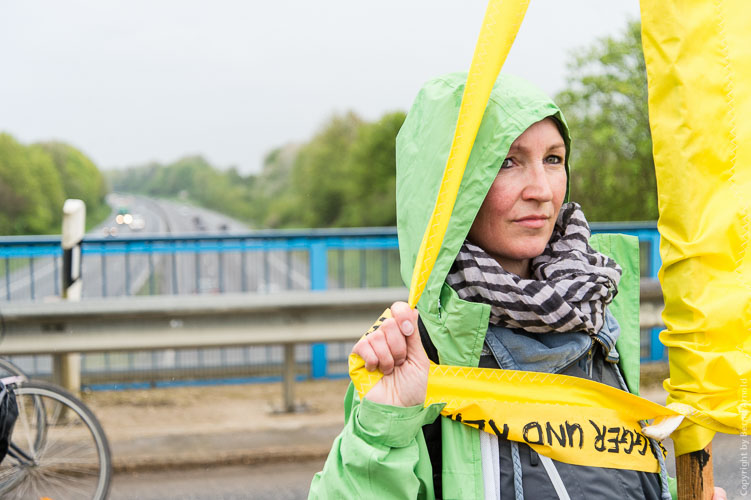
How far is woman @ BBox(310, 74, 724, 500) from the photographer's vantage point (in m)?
1.24

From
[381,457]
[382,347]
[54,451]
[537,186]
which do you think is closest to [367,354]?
[382,347]

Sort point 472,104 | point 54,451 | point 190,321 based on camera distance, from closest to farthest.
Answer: point 472,104
point 54,451
point 190,321

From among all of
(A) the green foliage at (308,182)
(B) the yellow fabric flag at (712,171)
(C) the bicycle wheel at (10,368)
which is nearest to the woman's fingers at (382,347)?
(B) the yellow fabric flag at (712,171)

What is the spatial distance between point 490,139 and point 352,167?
31.2ft

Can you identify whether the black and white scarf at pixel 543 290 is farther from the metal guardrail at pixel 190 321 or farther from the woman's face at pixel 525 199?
the metal guardrail at pixel 190 321

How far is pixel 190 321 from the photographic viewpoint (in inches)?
199

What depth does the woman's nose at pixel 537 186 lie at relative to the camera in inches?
54.5

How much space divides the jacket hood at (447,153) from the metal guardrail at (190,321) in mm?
3743

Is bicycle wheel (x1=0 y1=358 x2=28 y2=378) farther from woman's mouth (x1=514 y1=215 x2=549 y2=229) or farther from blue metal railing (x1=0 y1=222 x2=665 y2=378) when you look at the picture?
woman's mouth (x1=514 y1=215 x2=549 y2=229)

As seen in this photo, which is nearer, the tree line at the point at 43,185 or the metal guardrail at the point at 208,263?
the metal guardrail at the point at 208,263

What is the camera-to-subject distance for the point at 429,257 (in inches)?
47.4

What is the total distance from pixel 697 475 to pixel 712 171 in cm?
51

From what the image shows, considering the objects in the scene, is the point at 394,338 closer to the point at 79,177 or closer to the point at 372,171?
the point at 79,177

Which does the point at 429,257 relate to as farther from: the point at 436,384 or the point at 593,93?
the point at 593,93
